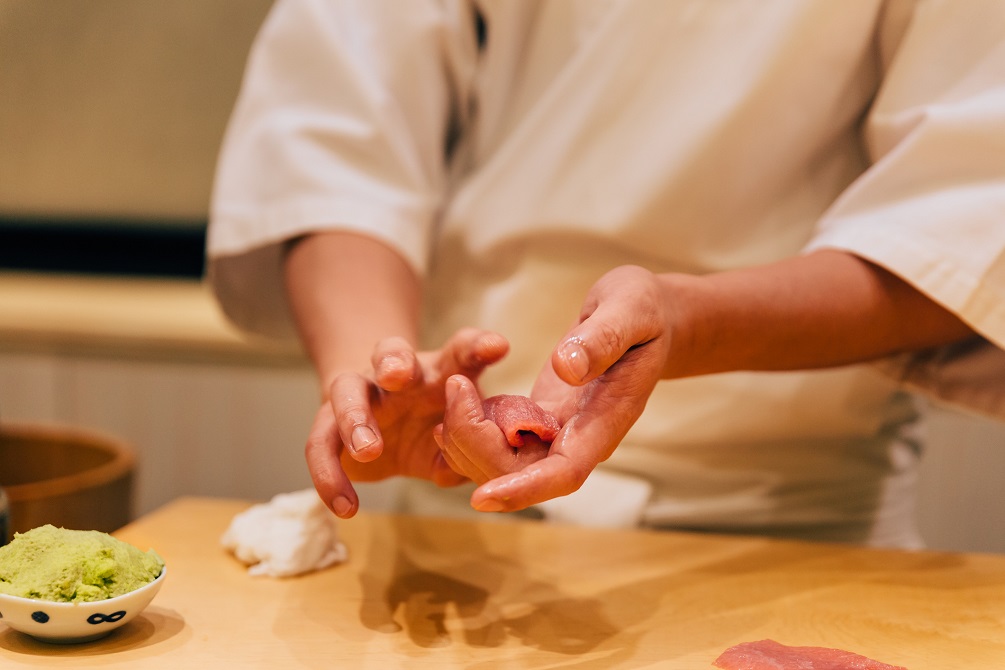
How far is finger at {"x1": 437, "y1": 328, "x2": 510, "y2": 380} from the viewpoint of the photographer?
805 millimetres

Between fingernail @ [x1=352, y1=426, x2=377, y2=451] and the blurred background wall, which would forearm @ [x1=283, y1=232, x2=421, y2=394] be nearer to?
fingernail @ [x1=352, y1=426, x2=377, y2=451]

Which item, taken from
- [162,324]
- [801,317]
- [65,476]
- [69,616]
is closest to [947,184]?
[801,317]

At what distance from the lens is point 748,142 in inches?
43.4

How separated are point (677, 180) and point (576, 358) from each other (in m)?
0.50

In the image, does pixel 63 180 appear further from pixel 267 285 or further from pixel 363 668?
pixel 363 668

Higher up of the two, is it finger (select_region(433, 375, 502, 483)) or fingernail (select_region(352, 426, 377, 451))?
finger (select_region(433, 375, 502, 483))

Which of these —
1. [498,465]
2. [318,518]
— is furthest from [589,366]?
[318,518]

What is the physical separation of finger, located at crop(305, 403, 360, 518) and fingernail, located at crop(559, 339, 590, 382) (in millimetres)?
246

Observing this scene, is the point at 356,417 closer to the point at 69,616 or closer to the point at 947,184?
the point at 69,616

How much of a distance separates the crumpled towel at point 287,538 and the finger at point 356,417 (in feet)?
0.60

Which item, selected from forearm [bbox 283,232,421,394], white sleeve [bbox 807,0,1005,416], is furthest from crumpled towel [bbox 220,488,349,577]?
white sleeve [bbox 807,0,1005,416]

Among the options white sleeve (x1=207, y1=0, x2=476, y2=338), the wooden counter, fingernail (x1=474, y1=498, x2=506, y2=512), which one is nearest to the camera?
fingernail (x1=474, y1=498, x2=506, y2=512)

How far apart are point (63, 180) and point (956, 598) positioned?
1.99 m

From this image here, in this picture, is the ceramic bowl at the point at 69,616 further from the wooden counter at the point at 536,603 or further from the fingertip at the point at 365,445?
the fingertip at the point at 365,445
